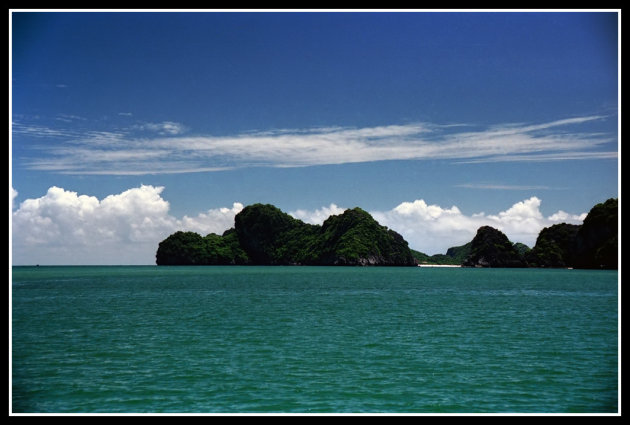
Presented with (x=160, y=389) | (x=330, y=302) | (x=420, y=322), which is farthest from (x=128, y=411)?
(x=330, y=302)

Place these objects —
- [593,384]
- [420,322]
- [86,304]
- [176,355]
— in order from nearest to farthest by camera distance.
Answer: [593,384], [176,355], [420,322], [86,304]

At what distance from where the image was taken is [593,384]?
2456 centimetres

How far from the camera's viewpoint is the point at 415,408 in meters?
21.4

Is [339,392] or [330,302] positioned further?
[330,302]

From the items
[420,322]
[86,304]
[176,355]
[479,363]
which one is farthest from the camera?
[86,304]

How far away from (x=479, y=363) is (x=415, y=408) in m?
9.21

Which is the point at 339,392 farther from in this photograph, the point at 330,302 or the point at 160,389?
the point at 330,302
